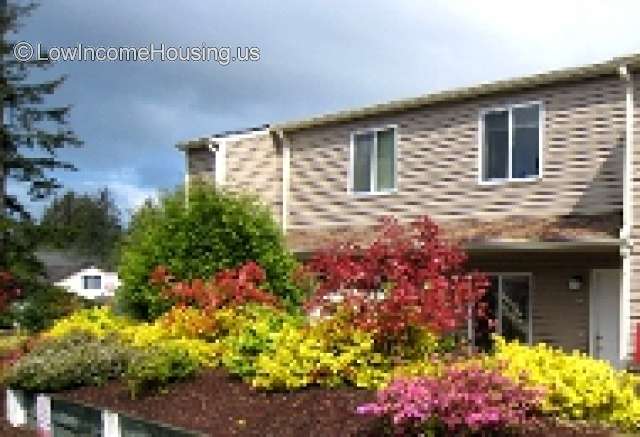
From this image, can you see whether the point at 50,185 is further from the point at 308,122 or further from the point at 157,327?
the point at 157,327

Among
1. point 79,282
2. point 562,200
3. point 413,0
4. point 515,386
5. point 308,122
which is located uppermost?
point 413,0

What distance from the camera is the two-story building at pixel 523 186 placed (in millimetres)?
15828

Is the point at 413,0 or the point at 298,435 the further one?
the point at 413,0

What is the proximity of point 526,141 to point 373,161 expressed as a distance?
4078 millimetres

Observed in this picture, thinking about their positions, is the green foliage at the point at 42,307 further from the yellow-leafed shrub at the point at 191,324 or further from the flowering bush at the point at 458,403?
the flowering bush at the point at 458,403

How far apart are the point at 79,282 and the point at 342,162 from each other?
208 ft

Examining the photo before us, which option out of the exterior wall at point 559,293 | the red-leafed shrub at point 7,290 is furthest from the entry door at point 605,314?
the red-leafed shrub at point 7,290

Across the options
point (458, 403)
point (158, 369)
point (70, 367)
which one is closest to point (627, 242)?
point (158, 369)

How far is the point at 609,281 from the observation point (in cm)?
1648

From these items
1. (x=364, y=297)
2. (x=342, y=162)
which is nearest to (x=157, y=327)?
(x=364, y=297)

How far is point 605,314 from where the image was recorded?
54.2 feet

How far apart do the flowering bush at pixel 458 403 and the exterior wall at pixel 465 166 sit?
9908 mm

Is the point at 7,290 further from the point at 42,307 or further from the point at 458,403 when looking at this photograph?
the point at 458,403

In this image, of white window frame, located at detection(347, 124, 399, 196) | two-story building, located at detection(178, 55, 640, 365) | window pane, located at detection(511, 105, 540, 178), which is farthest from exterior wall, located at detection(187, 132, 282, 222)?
window pane, located at detection(511, 105, 540, 178)
